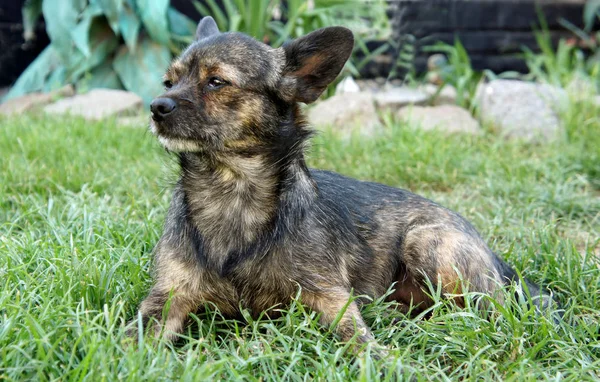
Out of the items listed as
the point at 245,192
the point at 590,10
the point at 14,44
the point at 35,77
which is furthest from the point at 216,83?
the point at 14,44

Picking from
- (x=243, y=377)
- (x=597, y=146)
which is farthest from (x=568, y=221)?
(x=243, y=377)

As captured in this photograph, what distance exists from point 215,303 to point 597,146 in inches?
163

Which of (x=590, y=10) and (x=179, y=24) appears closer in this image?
(x=590, y=10)

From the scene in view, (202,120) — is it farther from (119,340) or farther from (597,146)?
(597,146)

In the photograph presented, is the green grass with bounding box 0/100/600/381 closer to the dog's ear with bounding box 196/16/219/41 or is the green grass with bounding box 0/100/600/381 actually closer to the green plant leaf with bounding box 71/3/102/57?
the dog's ear with bounding box 196/16/219/41

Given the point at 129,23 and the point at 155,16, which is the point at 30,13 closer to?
the point at 129,23

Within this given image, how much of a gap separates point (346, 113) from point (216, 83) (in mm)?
4268

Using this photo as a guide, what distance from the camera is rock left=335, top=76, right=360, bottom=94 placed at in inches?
320

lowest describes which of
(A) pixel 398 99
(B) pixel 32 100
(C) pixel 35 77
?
(A) pixel 398 99

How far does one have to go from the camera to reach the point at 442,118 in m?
7.17

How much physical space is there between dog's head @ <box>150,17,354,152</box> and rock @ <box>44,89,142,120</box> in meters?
4.51

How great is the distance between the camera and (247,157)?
2.98 meters

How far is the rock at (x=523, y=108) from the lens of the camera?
7.05 m

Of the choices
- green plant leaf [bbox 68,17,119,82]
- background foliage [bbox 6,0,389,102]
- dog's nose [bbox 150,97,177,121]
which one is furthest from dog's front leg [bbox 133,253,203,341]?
green plant leaf [bbox 68,17,119,82]
